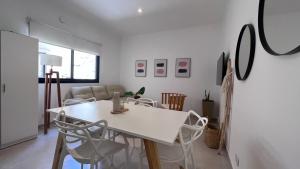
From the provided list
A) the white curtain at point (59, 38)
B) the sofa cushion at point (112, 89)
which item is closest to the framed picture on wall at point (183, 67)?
the sofa cushion at point (112, 89)

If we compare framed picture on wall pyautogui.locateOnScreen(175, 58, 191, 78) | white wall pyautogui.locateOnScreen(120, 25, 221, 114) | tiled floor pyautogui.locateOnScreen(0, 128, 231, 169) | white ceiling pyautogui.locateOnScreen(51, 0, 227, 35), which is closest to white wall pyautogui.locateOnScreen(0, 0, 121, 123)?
white ceiling pyautogui.locateOnScreen(51, 0, 227, 35)

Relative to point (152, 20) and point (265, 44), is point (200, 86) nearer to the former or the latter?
point (152, 20)

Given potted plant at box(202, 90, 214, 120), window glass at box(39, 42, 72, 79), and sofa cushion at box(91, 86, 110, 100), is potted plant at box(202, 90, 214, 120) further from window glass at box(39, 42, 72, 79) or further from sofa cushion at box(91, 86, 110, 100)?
window glass at box(39, 42, 72, 79)

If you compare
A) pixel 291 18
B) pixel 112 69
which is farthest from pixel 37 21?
pixel 291 18

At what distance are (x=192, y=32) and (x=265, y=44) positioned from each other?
3.46 meters

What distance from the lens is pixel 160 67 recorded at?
15.6ft

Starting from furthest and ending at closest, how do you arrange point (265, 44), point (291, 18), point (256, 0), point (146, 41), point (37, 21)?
point (146, 41) < point (37, 21) < point (256, 0) < point (265, 44) < point (291, 18)

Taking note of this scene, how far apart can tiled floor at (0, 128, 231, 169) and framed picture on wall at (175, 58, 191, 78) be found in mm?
2362

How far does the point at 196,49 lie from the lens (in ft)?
14.1

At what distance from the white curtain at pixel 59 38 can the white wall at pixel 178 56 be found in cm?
138

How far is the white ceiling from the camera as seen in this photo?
296 cm

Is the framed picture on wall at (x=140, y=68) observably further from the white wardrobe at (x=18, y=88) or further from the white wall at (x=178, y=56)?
the white wardrobe at (x=18, y=88)

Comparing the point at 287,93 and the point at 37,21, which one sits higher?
the point at 37,21

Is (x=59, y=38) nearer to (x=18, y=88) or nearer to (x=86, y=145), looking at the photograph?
(x=18, y=88)
